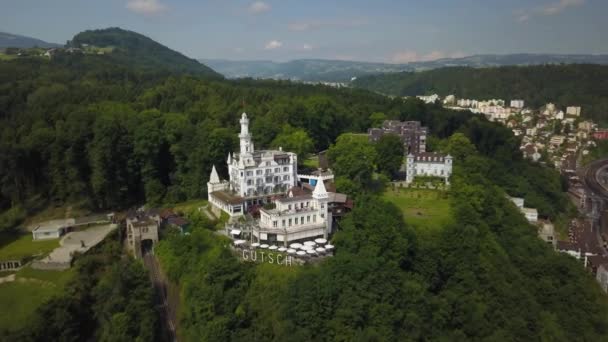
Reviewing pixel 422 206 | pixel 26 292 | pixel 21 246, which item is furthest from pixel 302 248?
pixel 21 246

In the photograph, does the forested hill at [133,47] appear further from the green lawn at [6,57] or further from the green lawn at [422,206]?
the green lawn at [422,206]

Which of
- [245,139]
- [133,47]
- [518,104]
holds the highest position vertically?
[133,47]

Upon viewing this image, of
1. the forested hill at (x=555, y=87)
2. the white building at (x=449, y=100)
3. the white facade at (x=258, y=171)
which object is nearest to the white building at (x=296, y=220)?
the white facade at (x=258, y=171)

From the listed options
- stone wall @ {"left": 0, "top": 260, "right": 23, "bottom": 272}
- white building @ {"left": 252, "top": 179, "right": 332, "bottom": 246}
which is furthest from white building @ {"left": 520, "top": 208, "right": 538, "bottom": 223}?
stone wall @ {"left": 0, "top": 260, "right": 23, "bottom": 272}

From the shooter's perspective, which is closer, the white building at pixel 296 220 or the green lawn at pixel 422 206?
the white building at pixel 296 220

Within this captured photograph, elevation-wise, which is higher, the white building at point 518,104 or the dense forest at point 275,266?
the white building at point 518,104

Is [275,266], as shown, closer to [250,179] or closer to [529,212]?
[250,179]

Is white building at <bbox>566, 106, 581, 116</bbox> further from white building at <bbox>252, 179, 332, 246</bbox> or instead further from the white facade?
white building at <bbox>252, 179, 332, 246</bbox>
